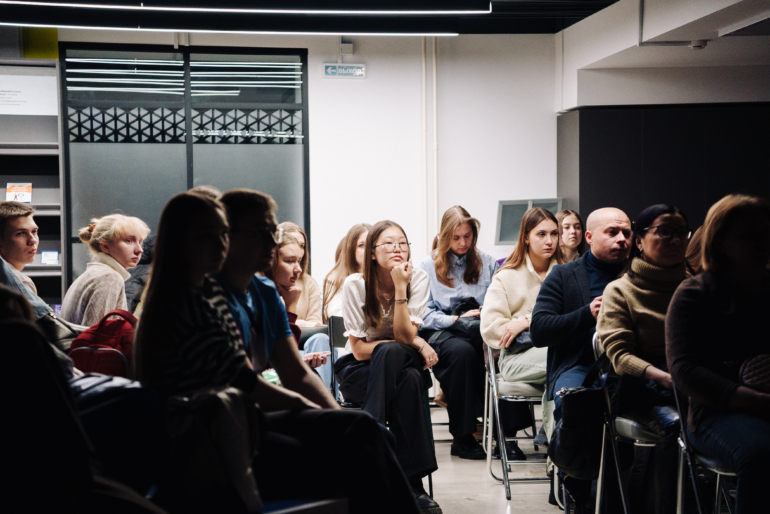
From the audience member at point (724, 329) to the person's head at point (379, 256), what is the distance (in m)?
1.47

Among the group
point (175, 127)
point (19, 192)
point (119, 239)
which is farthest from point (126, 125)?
point (119, 239)

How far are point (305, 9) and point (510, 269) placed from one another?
189 centimetres

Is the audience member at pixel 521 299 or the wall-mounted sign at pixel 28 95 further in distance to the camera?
the wall-mounted sign at pixel 28 95

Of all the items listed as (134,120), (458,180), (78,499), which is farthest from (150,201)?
(78,499)

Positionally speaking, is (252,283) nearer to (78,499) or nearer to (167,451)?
(167,451)

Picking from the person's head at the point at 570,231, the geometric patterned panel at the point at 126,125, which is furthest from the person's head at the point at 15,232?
the person's head at the point at 570,231

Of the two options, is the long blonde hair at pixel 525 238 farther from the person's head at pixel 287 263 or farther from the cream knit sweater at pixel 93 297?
the cream knit sweater at pixel 93 297

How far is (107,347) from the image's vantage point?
6.70 feet

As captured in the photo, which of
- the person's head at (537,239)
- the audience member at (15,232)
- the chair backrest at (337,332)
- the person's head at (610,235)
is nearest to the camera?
the person's head at (610,235)

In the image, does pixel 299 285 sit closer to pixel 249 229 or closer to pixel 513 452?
pixel 513 452

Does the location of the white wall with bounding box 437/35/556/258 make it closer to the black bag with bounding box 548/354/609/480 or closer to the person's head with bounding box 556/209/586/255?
the person's head with bounding box 556/209/586/255

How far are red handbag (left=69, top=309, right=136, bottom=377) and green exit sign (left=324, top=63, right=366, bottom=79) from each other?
464cm

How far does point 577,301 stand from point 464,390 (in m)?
1.24

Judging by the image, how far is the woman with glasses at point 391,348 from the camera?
3.23 meters
